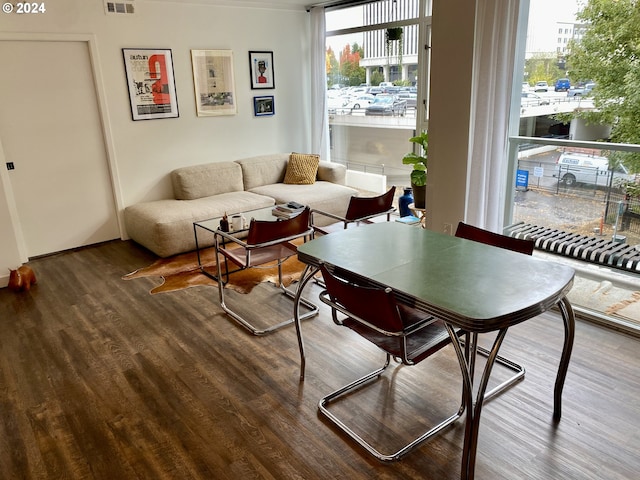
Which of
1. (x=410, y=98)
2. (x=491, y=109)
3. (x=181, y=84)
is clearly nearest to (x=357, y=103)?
(x=410, y=98)

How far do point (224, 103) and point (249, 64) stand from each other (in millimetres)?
616

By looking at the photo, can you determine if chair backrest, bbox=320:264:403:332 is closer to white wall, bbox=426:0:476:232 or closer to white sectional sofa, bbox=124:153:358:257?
white wall, bbox=426:0:476:232

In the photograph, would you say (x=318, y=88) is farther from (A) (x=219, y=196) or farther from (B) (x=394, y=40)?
(A) (x=219, y=196)

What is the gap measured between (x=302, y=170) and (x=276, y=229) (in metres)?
2.82

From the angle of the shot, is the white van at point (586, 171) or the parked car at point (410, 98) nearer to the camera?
the white van at point (586, 171)

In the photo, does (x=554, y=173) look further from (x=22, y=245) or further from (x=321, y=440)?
(x=22, y=245)

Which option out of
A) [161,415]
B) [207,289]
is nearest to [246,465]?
[161,415]

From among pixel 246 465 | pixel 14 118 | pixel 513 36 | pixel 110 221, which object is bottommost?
pixel 246 465

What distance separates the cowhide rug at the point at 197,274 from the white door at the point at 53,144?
3.81 ft

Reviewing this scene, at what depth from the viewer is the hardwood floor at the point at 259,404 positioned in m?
2.10

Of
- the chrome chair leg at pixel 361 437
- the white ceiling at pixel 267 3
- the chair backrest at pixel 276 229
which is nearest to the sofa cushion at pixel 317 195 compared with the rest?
the chair backrest at pixel 276 229

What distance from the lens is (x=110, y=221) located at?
5.25m

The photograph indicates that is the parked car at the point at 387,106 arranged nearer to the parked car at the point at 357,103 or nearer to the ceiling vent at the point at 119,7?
the parked car at the point at 357,103

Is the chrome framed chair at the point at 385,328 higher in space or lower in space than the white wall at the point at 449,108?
lower
